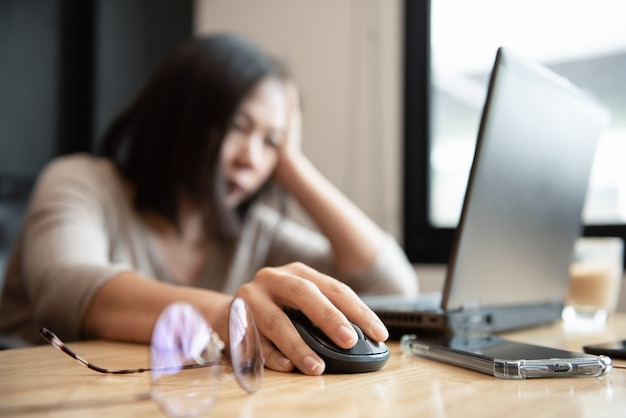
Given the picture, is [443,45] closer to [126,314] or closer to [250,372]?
[126,314]

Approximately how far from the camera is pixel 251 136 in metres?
1.32

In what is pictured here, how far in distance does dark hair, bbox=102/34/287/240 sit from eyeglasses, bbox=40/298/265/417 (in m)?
0.79

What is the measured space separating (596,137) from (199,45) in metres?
0.88

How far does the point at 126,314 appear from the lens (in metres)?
0.73

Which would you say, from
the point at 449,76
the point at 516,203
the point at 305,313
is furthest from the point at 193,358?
the point at 449,76

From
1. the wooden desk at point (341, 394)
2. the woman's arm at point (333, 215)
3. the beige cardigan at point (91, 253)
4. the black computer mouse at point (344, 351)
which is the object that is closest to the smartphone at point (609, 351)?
the wooden desk at point (341, 394)

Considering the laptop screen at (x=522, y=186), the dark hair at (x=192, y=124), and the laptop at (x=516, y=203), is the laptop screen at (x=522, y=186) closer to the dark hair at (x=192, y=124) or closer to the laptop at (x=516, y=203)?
the laptop at (x=516, y=203)

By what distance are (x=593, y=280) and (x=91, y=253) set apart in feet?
2.95

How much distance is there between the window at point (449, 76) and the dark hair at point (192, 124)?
2.22 ft

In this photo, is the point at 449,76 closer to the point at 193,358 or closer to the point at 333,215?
the point at 333,215

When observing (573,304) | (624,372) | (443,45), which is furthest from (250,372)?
(443,45)

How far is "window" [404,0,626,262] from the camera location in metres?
1.76

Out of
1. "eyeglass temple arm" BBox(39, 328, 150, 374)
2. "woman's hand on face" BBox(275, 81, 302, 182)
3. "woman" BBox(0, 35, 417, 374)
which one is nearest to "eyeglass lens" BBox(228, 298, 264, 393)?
"eyeglass temple arm" BBox(39, 328, 150, 374)

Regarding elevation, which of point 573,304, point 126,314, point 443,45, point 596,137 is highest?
point 443,45
